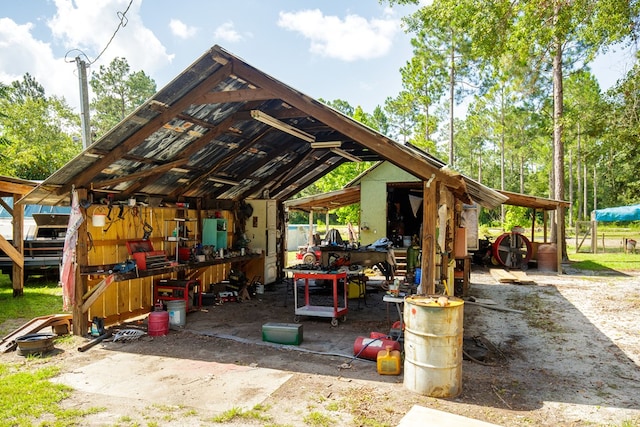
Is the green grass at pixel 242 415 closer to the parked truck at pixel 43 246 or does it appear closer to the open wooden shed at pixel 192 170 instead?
the open wooden shed at pixel 192 170

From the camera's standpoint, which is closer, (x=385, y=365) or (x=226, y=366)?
(x=385, y=365)

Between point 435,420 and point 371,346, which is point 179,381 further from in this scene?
point 435,420

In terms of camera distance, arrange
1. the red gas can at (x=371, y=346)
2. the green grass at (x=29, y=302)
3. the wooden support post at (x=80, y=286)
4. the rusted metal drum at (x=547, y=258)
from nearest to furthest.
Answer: the red gas can at (x=371, y=346) → the wooden support post at (x=80, y=286) → the green grass at (x=29, y=302) → the rusted metal drum at (x=547, y=258)

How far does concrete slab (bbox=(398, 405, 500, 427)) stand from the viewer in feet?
12.3

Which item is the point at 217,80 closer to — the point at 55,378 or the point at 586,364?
the point at 55,378

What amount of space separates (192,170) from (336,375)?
17.6 feet

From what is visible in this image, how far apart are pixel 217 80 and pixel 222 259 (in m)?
4.71

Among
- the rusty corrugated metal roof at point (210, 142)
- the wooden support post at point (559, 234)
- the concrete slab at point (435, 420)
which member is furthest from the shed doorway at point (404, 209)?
the concrete slab at point (435, 420)

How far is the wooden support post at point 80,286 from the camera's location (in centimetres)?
698

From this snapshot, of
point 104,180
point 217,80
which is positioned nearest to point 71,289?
point 104,180

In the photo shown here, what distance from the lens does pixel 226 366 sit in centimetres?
566

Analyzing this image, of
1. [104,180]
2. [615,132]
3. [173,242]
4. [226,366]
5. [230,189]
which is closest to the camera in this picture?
[226,366]

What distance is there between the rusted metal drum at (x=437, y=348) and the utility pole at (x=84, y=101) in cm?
799

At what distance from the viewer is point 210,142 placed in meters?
8.25
